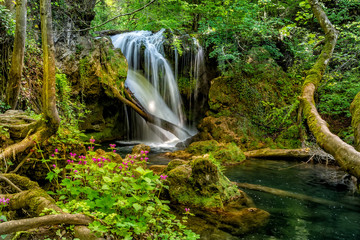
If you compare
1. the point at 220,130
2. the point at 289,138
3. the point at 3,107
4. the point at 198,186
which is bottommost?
the point at 198,186

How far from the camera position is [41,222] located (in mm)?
1893

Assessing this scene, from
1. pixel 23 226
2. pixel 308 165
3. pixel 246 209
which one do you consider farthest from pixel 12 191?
pixel 308 165

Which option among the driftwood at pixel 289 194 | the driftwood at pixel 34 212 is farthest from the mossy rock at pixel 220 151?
the driftwood at pixel 34 212

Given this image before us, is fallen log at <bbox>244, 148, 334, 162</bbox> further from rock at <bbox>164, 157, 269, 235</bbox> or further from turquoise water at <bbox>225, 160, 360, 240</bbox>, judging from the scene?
rock at <bbox>164, 157, 269, 235</bbox>

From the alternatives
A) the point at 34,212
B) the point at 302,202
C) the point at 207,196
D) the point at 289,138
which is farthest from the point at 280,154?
the point at 34,212

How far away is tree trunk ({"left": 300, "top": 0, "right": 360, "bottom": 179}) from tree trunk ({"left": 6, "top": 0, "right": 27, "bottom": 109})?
532 centimetres

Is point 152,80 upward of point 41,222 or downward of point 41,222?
upward

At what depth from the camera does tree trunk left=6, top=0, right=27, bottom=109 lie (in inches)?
187

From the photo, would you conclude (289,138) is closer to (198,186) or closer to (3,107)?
(198,186)

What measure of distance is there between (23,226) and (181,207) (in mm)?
3397

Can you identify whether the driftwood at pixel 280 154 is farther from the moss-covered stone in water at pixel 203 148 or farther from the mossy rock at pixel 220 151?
the moss-covered stone in water at pixel 203 148

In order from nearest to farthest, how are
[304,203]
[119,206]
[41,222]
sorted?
[41,222] → [119,206] → [304,203]

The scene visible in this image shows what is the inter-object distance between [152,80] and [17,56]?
8800 mm

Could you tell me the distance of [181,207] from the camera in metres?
4.78
